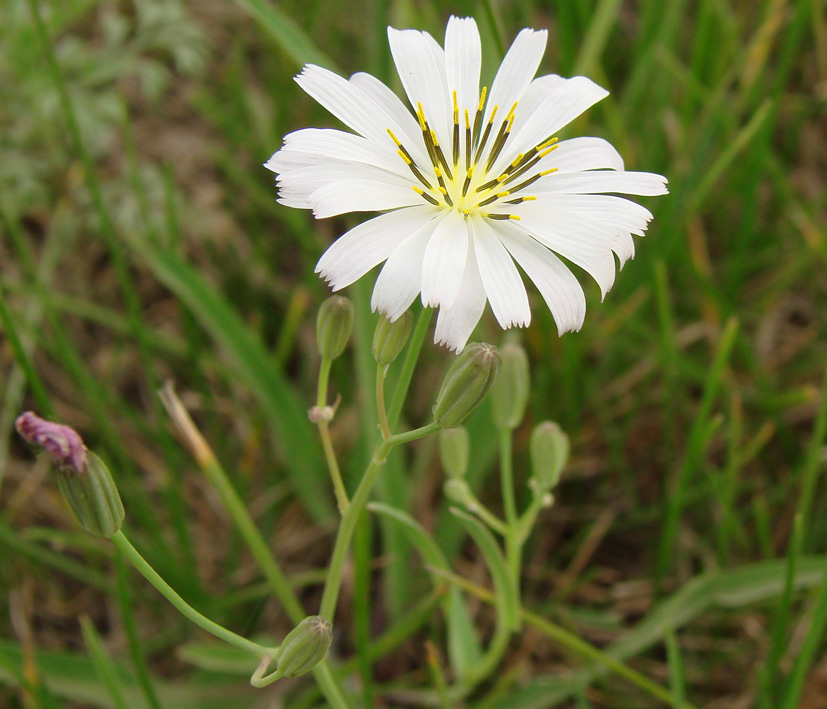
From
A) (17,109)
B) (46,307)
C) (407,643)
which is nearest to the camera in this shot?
(46,307)

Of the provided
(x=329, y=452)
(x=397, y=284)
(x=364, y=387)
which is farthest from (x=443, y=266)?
(x=364, y=387)

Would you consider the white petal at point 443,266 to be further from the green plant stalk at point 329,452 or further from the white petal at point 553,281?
the green plant stalk at point 329,452

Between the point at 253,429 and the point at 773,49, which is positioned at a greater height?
the point at 773,49

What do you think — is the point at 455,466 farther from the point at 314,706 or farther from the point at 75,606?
the point at 75,606

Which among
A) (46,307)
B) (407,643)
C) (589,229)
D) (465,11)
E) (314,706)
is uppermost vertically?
(465,11)

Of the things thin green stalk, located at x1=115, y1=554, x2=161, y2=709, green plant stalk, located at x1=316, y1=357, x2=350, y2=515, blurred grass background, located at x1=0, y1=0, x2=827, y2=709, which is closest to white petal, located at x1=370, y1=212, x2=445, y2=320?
green plant stalk, located at x1=316, y1=357, x2=350, y2=515

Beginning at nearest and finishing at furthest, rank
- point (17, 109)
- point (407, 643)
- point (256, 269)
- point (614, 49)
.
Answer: point (407, 643), point (17, 109), point (256, 269), point (614, 49)

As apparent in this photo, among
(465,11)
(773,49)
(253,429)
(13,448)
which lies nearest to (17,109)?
(13,448)

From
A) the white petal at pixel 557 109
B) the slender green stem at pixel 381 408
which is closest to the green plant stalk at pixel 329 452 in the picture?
the slender green stem at pixel 381 408

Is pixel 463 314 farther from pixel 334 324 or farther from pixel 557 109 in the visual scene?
pixel 557 109
